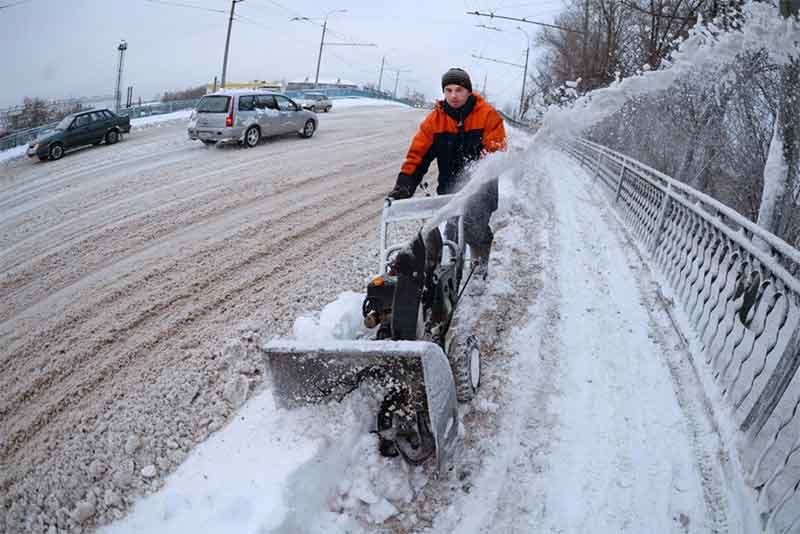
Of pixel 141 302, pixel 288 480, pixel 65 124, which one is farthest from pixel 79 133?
pixel 288 480

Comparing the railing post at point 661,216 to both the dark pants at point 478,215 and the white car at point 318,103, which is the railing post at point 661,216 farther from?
the white car at point 318,103

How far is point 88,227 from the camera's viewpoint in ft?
23.1

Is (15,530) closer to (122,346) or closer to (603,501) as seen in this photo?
(122,346)

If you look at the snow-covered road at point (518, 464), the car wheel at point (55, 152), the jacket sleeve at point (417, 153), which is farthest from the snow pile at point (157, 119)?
the snow-covered road at point (518, 464)

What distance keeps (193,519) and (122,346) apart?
233 centimetres

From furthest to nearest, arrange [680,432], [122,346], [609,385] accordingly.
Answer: [122,346]
[609,385]
[680,432]

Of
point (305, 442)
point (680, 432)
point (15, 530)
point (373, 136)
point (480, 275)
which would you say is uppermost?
point (373, 136)

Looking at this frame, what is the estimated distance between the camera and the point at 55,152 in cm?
1385

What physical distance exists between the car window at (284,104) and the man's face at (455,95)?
12.0 m

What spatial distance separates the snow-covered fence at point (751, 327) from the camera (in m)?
2.29

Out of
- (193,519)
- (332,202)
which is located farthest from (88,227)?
(193,519)

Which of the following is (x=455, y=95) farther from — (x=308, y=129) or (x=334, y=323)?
(x=308, y=129)

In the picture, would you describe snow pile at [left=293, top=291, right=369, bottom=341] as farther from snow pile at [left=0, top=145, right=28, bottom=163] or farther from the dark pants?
snow pile at [left=0, top=145, right=28, bottom=163]

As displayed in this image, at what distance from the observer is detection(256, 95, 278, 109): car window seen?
13.9 m
